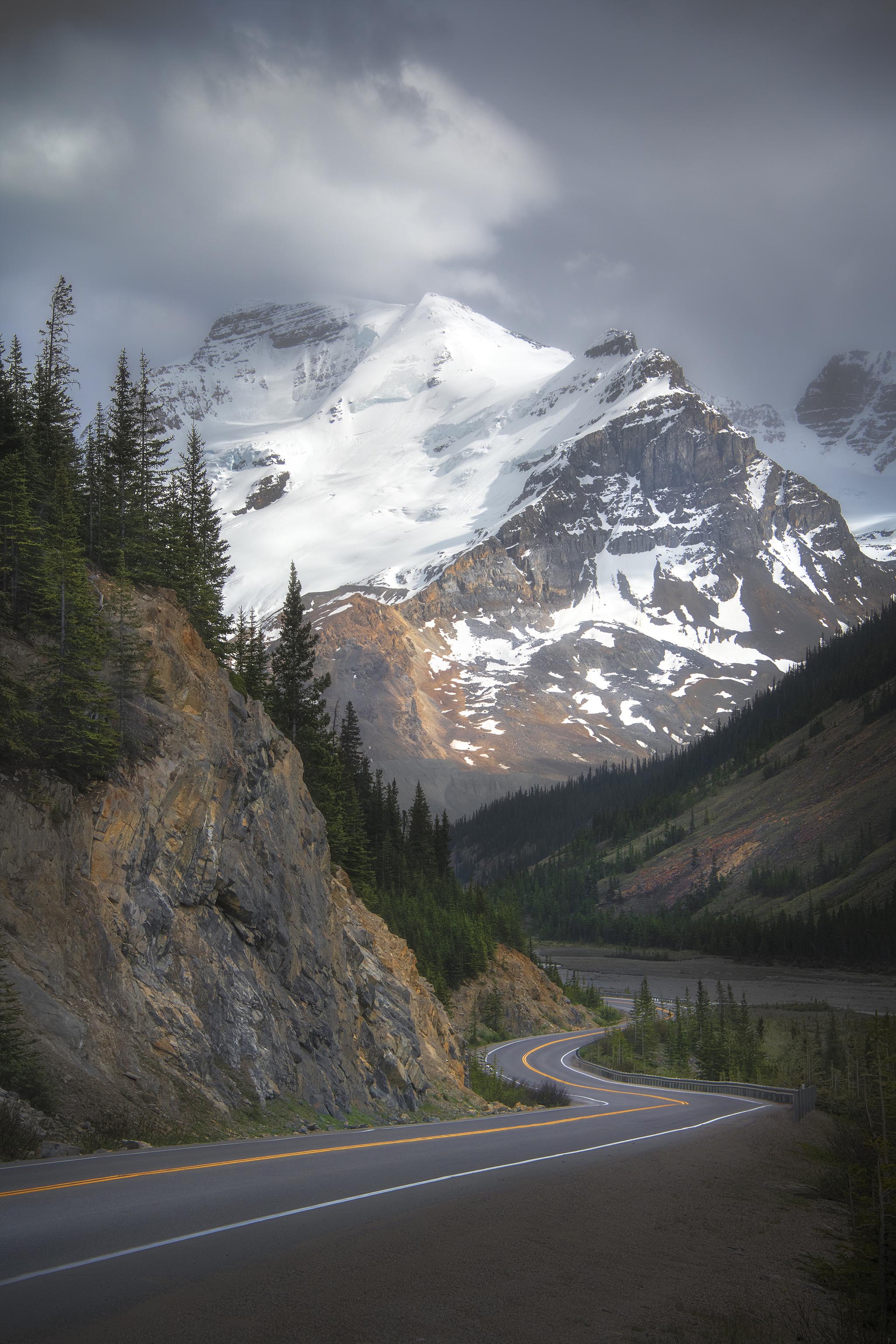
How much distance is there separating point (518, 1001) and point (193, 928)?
5984 cm

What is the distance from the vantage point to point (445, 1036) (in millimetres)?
45406

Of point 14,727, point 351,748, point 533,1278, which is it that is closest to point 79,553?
point 14,727

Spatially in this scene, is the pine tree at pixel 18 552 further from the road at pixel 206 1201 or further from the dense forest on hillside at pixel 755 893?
the dense forest on hillside at pixel 755 893

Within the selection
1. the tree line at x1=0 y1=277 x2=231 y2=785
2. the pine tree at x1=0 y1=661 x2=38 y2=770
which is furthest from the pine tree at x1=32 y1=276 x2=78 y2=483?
the pine tree at x1=0 y1=661 x2=38 y2=770

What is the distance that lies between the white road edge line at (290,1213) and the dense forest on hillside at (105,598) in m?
11.7

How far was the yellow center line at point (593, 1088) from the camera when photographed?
114 feet

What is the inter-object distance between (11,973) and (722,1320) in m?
13.1

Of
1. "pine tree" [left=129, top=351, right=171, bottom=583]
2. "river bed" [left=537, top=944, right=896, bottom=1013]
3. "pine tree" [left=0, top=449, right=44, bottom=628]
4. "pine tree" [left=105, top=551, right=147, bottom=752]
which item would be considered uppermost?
"pine tree" [left=129, top=351, right=171, bottom=583]

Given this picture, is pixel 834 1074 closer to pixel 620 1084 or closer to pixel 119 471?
pixel 620 1084

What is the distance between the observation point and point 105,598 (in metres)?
29.1

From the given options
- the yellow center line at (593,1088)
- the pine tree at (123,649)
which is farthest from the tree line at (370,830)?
the pine tree at (123,649)

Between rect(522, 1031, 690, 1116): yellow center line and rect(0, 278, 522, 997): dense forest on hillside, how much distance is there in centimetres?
831

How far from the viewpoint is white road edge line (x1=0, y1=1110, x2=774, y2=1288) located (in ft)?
26.9

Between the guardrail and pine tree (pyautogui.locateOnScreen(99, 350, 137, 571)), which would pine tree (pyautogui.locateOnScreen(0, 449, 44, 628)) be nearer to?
pine tree (pyautogui.locateOnScreen(99, 350, 137, 571))
